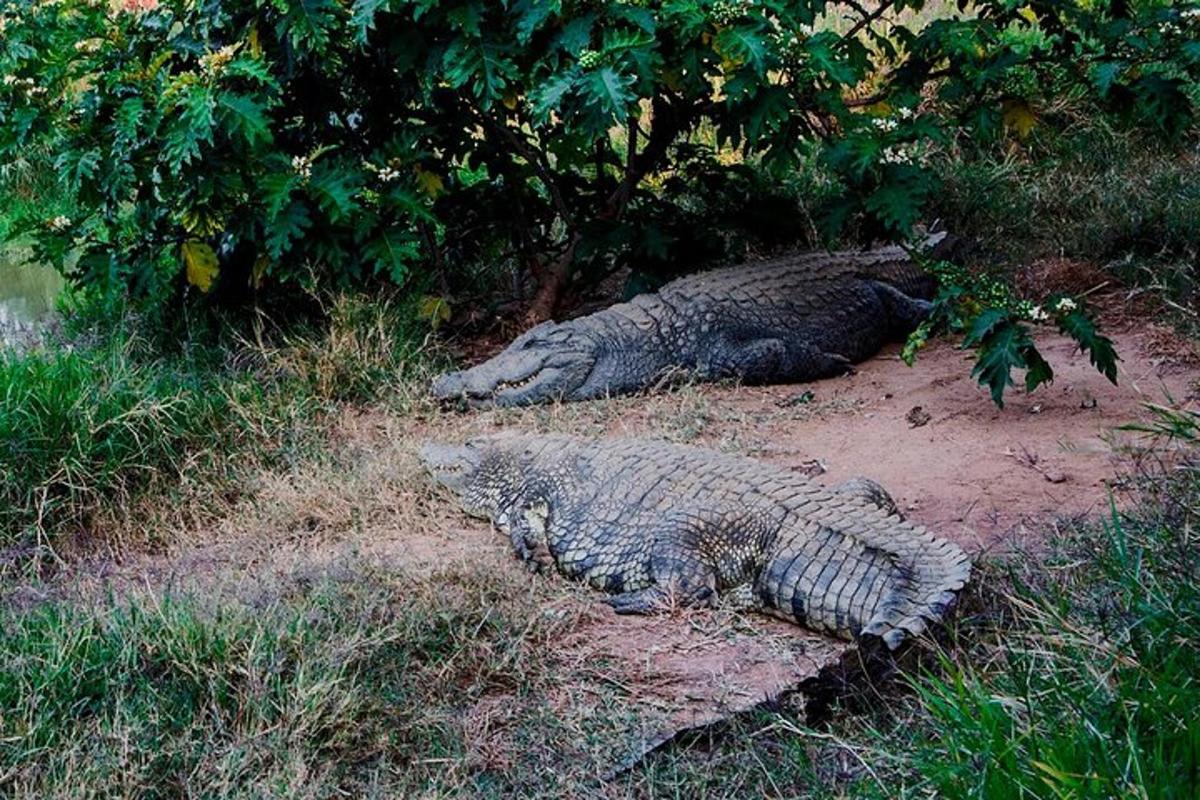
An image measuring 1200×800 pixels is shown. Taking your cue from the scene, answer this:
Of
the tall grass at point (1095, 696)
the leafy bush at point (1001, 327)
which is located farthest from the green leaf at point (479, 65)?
the tall grass at point (1095, 696)

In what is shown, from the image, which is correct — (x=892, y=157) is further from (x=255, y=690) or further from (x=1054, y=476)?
(x=255, y=690)

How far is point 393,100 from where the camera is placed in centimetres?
696

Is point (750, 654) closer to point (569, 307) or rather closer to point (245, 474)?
point (245, 474)

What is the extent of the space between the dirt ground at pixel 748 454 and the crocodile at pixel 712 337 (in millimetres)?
141

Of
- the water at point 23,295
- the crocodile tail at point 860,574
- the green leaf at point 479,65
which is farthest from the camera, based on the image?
the water at point 23,295

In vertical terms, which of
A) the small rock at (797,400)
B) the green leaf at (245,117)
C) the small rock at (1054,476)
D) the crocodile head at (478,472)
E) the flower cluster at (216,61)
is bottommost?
the small rock at (797,400)

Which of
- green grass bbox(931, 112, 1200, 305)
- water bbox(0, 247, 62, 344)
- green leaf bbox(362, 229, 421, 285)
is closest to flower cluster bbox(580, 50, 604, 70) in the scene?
green leaf bbox(362, 229, 421, 285)

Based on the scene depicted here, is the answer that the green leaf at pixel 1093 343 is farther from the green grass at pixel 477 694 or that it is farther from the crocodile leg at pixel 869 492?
the green grass at pixel 477 694

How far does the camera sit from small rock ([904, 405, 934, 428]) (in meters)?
5.60

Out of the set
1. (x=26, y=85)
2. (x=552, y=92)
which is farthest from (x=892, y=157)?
(x=26, y=85)

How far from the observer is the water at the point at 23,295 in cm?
820

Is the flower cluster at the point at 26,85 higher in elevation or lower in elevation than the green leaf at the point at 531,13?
lower

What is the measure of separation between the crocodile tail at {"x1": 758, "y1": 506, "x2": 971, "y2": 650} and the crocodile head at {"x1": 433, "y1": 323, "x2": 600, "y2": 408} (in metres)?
2.35

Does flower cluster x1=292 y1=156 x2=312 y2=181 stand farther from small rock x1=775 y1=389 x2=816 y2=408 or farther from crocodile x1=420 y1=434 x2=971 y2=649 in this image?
small rock x1=775 y1=389 x2=816 y2=408
